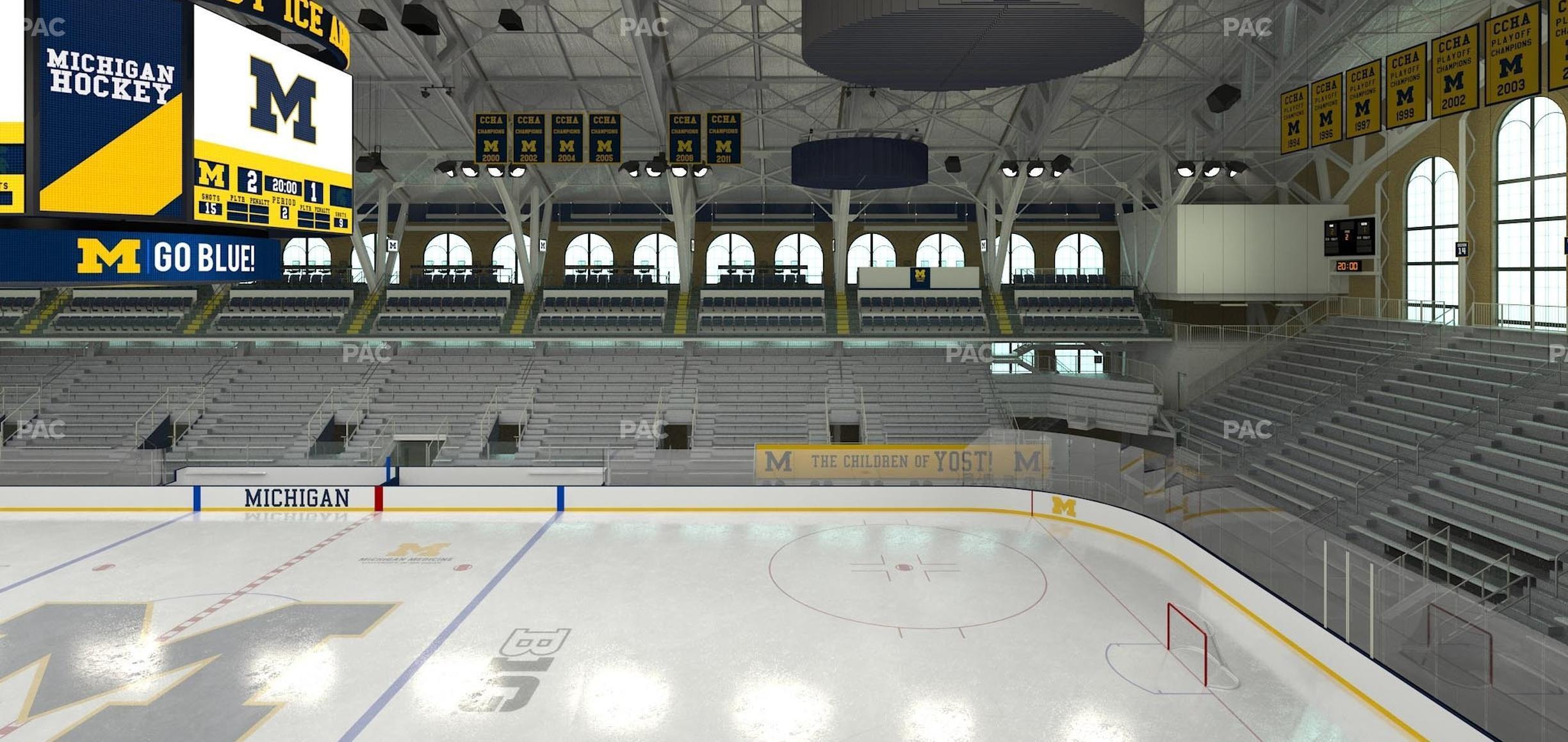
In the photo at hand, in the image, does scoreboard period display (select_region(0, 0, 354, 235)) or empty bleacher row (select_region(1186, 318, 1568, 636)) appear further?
empty bleacher row (select_region(1186, 318, 1568, 636))

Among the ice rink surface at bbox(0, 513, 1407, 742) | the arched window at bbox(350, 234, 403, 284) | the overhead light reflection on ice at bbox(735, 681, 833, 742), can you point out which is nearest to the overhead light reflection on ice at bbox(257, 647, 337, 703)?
the ice rink surface at bbox(0, 513, 1407, 742)

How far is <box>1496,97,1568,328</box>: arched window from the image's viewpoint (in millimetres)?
21281

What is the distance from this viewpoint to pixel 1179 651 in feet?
38.3

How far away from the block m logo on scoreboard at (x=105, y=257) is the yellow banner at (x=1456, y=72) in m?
14.8

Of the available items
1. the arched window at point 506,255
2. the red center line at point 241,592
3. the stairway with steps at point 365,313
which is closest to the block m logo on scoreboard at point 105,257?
the red center line at point 241,592

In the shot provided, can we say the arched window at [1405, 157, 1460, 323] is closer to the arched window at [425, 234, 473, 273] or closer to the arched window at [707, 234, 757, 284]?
the arched window at [707, 234, 757, 284]

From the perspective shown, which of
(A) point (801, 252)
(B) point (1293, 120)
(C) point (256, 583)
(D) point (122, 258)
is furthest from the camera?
(A) point (801, 252)

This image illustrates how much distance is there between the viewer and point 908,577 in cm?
1542

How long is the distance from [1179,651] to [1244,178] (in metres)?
25.8

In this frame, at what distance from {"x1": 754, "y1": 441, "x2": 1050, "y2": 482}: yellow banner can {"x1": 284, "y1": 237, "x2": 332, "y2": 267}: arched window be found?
26.2m

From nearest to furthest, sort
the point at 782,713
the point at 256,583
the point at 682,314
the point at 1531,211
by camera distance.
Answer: the point at 782,713 → the point at 256,583 → the point at 1531,211 → the point at 682,314

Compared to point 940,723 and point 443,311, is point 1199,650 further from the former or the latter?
point 443,311

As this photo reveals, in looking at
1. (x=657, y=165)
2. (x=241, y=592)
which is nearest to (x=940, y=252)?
(x=657, y=165)

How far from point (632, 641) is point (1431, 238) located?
25264mm
